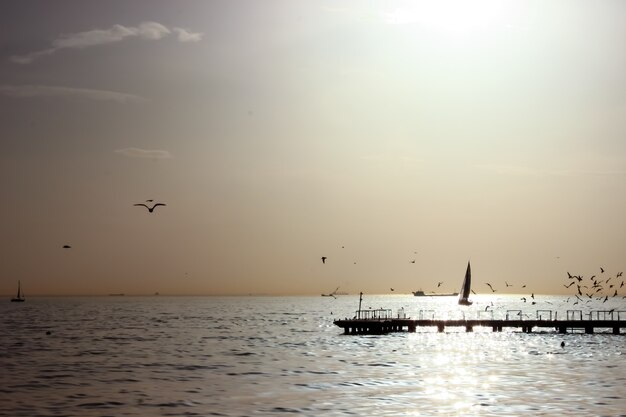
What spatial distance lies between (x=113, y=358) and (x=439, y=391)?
160 feet

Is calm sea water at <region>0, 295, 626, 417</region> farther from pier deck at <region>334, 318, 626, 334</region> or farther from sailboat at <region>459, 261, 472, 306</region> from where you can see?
sailboat at <region>459, 261, 472, 306</region>

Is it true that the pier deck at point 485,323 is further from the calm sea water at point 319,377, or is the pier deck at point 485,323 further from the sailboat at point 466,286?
the sailboat at point 466,286

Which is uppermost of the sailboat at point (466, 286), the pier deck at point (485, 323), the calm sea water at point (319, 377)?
the sailboat at point (466, 286)

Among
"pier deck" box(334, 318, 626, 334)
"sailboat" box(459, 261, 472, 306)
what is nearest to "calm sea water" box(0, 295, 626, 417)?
"pier deck" box(334, 318, 626, 334)

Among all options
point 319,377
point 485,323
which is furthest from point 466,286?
point 319,377

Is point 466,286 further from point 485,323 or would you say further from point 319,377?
point 319,377

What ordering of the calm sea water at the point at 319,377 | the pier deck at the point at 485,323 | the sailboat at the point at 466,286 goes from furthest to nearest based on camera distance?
the sailboat at the point at 466,286
the pier deck at the point at 485,323
the calm sea water at the point at 319,377

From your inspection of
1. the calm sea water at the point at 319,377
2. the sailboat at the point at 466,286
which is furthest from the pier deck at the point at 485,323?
the sailboat at the point at 466,286

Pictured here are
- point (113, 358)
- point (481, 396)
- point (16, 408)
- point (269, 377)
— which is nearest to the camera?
point (16, 408)

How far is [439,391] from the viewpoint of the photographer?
63.7 metres

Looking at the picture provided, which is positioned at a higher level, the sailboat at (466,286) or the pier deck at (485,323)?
the sailboat at (466,286)

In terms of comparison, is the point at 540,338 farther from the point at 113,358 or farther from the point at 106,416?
the point at 106,416

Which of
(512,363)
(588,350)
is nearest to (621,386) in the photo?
(512,363)

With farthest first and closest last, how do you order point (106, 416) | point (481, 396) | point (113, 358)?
point (113, 358) < point (481, 396) < point (106, 416)
